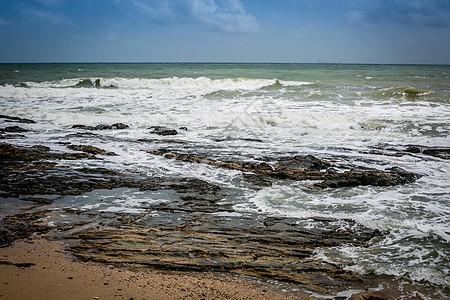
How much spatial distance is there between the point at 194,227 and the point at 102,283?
154 centimetres

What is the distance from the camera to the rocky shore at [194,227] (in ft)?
11.6

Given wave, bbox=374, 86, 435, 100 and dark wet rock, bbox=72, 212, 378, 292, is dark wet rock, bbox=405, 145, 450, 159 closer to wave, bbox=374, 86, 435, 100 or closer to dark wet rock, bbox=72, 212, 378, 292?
dark wet rock, bbox=72, 212, 378, 292

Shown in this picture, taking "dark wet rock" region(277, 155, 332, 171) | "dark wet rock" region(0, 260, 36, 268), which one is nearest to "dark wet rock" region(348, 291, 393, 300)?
"dark wet rock" region(0, 260, 36, 268)

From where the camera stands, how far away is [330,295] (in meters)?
3.14

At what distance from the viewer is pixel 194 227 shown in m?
4.47

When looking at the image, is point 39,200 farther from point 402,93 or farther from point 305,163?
point 402,93

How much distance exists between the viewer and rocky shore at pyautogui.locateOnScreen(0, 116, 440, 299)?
3547 mm

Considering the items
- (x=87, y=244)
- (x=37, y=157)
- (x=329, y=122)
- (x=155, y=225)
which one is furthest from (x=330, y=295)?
(x=329, y=122)

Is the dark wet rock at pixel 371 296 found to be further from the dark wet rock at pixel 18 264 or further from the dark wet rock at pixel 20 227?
the dark wet rock at pixel 20 227

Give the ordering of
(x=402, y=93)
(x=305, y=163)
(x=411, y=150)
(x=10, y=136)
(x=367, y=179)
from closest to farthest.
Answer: (x=367, y=179), (x=305, y=163), (x=411, y=150), (x=10, y=136), (x=402, y=93)

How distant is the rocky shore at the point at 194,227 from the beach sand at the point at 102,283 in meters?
0.17

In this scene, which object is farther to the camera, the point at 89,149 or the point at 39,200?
the point at 89,149

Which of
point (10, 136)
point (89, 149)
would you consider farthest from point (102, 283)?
point (10, 136)

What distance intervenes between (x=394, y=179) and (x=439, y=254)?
2.87m
